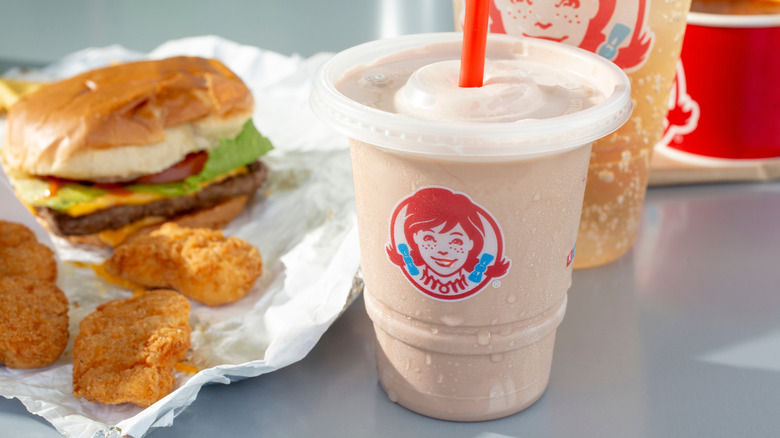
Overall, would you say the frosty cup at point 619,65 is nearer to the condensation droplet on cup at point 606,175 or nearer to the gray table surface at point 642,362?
the condensation droplet on cup at point 606,175

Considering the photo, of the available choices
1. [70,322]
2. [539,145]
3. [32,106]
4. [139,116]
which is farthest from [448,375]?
[32,106]

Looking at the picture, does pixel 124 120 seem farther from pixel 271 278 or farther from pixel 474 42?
pixel 474 42

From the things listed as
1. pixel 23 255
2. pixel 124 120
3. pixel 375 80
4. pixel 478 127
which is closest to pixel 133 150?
pixel 124 120

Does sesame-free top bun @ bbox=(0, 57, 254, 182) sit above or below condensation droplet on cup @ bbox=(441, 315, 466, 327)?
below

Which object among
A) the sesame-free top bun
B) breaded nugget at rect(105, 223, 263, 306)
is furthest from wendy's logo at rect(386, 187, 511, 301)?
the sesame-free top bun

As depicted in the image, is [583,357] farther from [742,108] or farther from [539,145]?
[742,108]

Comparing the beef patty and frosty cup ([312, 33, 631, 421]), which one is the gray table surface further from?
the beef patty
